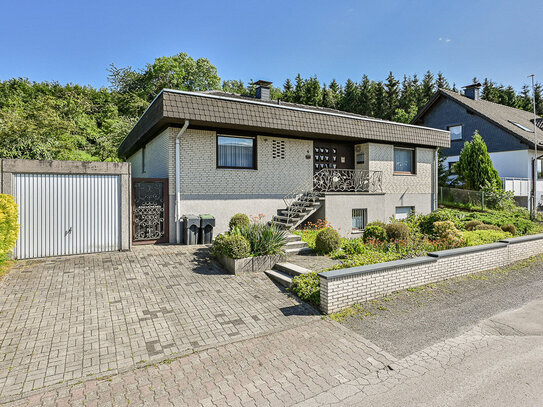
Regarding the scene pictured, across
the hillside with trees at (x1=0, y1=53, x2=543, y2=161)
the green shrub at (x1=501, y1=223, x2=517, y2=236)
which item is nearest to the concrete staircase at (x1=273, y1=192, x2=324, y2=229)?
the green shrub at (x1=501, y1=223, x2=517, y2=236)

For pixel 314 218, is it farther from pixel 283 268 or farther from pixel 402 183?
pixel 402 183

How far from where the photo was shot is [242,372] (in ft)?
12.5

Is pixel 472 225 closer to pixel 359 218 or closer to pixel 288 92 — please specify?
pixel 359 218

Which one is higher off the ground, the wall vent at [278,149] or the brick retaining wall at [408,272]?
the wall vent at [278,149]

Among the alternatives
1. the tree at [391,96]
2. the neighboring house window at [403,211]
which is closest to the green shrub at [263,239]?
the neighboring house window at [403,211]

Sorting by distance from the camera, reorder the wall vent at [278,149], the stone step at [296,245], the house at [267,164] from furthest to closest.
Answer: the wall vent at [278,149], the house at [267,164], the stone step at [296,245]

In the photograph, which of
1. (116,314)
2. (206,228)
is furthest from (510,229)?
(116,314)

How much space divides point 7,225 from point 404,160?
15.3 meters

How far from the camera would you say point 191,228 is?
9.62 metres

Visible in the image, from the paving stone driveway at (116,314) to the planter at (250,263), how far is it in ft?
0.75

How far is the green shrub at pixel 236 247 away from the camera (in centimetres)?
734

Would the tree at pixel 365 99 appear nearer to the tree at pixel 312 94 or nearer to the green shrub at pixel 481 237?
the tree at pixel 312 94

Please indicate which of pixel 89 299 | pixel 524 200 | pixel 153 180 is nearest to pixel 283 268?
pixel 89 299

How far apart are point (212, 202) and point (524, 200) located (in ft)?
70.4
